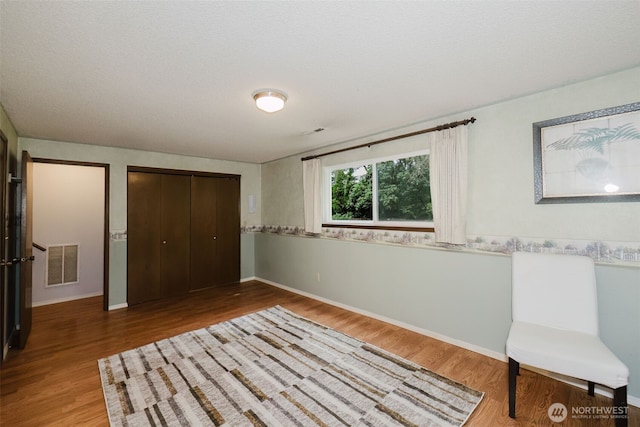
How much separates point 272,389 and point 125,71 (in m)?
2.55

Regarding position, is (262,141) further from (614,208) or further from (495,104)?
(614,208)

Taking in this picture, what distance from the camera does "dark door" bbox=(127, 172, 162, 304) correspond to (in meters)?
4.14

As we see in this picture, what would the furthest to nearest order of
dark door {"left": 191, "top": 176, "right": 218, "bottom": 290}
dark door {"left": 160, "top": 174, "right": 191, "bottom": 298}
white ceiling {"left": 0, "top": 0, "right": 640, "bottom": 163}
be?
dark door {"left": 191, "top": 176, "right": 218, "bottom": 290}, dark door {"left": 160, "top": 174, "right": 191, "bottom": 298}, white ceiling {"left": 0, "top": 0, "right": 640, "bottom": 163}

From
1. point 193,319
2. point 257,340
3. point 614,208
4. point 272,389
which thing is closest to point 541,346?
point 614,208

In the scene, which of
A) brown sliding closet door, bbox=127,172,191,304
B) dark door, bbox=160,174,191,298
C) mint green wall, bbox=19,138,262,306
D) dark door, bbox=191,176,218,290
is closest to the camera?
mint green wall, bbox=19,138,262,306

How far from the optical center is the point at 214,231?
197 inches

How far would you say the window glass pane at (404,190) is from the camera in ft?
10.2

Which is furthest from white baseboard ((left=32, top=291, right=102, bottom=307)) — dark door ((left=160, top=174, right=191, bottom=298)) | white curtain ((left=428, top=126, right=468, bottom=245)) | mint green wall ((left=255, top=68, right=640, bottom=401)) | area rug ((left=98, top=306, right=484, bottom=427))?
white curtain ((left=428, top=126, right=468, bottom=245))

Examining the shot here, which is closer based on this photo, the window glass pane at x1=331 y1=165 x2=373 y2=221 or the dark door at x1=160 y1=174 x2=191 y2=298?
the window glass pane at x1=331 y1=165 x2=373 y2=221

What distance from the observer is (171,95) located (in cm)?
228

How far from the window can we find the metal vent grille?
4140mm

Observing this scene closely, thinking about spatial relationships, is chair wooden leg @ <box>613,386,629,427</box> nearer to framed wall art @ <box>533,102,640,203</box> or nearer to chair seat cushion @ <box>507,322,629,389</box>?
chair seat cushion @ <box>507,322,629,389</box>

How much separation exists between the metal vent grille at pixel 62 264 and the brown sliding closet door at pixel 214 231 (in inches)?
70.1

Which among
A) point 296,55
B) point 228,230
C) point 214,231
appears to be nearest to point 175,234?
point 214,231
